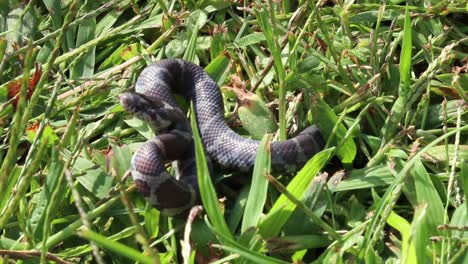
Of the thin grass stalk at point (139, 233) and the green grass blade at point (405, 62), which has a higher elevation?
the thin grass stalk at point (139, 233)

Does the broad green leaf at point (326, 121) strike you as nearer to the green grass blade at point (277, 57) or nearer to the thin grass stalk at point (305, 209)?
the green grass blade at point (277, 57)

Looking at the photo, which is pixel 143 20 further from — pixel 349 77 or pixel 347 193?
pixel 347 193

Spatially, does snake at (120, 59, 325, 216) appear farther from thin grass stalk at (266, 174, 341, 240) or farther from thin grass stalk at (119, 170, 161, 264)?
thin grass stalk at (119, 170, 161, 264)

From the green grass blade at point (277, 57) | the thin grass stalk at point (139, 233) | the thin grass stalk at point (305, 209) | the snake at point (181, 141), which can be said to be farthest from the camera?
the green grass blade at point (277, 57)

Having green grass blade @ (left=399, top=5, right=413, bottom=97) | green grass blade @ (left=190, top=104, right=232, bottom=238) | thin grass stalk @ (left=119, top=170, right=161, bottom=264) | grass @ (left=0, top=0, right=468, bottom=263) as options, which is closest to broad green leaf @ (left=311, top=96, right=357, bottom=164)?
grass @ (left=0, top=0, right=468, bottom=263)

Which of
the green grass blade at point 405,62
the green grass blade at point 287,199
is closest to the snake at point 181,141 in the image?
the green grass blade at point 287,199

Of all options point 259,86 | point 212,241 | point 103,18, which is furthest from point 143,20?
point 212,241

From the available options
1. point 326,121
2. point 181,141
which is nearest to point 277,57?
point 326,121

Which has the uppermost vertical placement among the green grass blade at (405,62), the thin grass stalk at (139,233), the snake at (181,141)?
the thin grass stalk at (139,233)
